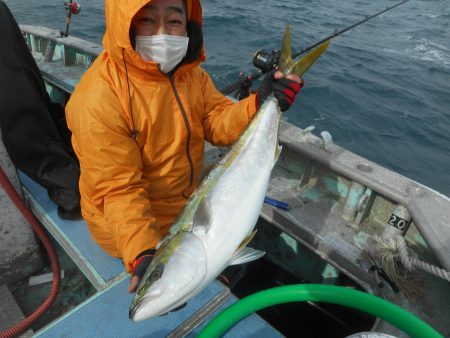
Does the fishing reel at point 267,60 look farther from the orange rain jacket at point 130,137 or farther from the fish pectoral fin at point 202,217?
the fish pectoral fin at point 202,217

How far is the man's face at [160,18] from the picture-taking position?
2.02 meters

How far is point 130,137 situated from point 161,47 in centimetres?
60

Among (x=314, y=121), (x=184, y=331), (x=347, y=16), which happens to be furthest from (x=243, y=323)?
(x=347, y=16)

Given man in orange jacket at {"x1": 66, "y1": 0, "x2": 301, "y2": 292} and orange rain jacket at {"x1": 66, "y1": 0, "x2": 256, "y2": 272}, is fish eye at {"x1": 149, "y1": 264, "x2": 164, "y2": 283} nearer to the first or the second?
man in orange jacket at {"x1": 66, "y1": 0, "x2": 301, "y2": 292}

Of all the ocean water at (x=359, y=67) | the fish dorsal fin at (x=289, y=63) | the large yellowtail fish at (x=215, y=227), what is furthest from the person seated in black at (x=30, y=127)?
the ocean water at (x=359, y=67)

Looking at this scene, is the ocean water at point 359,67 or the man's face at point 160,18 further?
the ocean water at point 359,67

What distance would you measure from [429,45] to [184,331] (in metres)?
15.4

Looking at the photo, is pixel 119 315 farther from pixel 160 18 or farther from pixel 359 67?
pixel 359 67

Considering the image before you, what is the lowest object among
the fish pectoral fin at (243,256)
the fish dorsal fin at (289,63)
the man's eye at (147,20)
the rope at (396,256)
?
the rope at (396,256)

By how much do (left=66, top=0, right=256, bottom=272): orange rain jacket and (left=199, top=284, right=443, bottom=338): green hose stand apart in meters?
0.58

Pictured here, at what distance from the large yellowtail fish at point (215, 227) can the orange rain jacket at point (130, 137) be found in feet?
1.13

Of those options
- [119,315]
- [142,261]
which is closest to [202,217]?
[142,261]

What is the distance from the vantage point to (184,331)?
203 cm

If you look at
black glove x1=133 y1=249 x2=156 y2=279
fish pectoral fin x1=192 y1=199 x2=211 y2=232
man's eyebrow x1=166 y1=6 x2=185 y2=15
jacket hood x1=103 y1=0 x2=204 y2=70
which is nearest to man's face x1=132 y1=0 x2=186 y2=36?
man's eyebrow x1=166 y1=6 x2=185 y2=15
